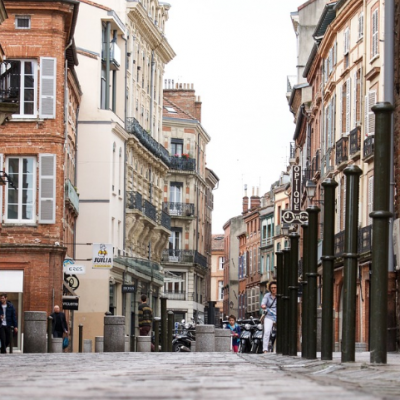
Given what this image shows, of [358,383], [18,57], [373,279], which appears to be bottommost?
[358,383]

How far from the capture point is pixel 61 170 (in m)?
45.6

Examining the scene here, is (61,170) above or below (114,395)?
above

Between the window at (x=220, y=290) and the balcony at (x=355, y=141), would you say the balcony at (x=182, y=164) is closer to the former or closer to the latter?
the window at (x=220, y=290)

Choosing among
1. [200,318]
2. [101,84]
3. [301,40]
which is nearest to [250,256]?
[200,318]

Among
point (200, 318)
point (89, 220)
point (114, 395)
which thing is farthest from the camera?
point (200, 318)

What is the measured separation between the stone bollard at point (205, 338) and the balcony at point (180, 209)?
68.3m

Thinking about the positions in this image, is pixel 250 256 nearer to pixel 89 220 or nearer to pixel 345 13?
pixel 89 220

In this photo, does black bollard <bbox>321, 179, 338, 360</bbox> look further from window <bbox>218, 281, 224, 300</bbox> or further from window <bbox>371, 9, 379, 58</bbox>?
window <bbox>218, 281, 224, 300</bbox>

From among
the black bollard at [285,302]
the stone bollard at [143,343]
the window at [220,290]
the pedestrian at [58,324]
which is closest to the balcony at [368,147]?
the stone bollard at [143,343]

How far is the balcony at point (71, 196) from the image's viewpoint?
50.3 metres

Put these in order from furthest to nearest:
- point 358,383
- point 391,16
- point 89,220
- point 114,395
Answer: point 89,220 → point 391,16 → point 358,383 → point 114,395

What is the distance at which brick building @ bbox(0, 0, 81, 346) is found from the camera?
44469 mm

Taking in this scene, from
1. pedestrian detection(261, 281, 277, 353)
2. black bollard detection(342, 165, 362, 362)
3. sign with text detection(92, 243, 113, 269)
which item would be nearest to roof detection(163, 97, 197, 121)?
sign with text detection(92, 243, 113, 269)

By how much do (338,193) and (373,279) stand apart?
40.5m
